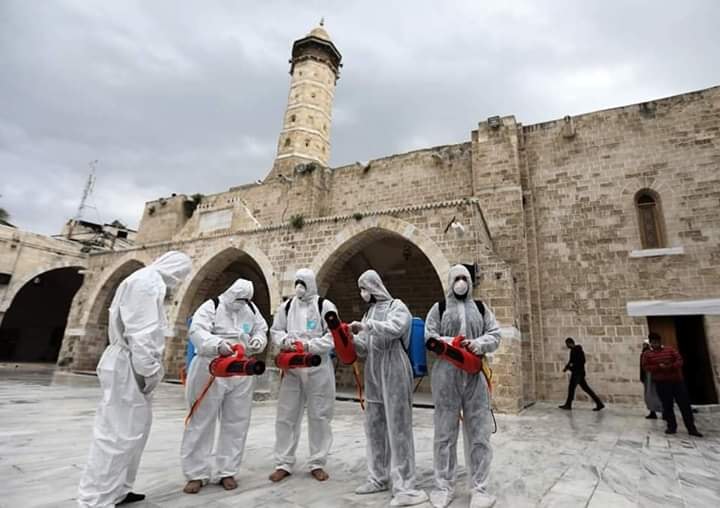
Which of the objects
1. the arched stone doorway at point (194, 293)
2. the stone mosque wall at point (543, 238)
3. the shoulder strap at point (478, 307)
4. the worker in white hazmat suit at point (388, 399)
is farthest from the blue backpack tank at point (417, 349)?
the arched stone doorway at point (194, 293)

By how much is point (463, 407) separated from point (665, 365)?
12.7 ft

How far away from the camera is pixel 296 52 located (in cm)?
1819

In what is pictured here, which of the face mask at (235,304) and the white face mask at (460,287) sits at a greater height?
the white face mask at (460,287)

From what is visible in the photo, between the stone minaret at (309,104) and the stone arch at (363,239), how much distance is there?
8264mm

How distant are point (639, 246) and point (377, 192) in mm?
6896

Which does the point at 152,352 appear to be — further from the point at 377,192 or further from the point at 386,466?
the point at 377,192

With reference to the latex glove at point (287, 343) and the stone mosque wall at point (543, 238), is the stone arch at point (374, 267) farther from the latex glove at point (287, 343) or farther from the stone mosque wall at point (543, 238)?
the latex glove at point (287, 343)

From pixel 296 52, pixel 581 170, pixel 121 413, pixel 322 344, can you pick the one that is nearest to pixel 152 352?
pixel 121 413

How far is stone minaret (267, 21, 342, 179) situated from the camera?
648 inches

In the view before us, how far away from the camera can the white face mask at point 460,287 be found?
2779 millimetres

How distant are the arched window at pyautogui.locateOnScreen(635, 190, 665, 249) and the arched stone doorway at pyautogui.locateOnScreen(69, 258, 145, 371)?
13627 mm

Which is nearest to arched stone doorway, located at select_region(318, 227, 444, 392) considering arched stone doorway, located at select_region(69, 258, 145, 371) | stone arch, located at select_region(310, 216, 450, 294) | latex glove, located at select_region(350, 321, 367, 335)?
stone arch, located at select_region(310, 216, 450, 294)

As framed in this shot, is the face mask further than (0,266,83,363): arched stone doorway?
No

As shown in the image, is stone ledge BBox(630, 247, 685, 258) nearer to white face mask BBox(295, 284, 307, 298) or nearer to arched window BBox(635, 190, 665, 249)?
arched window BBox(635, 190, 665, 249)
